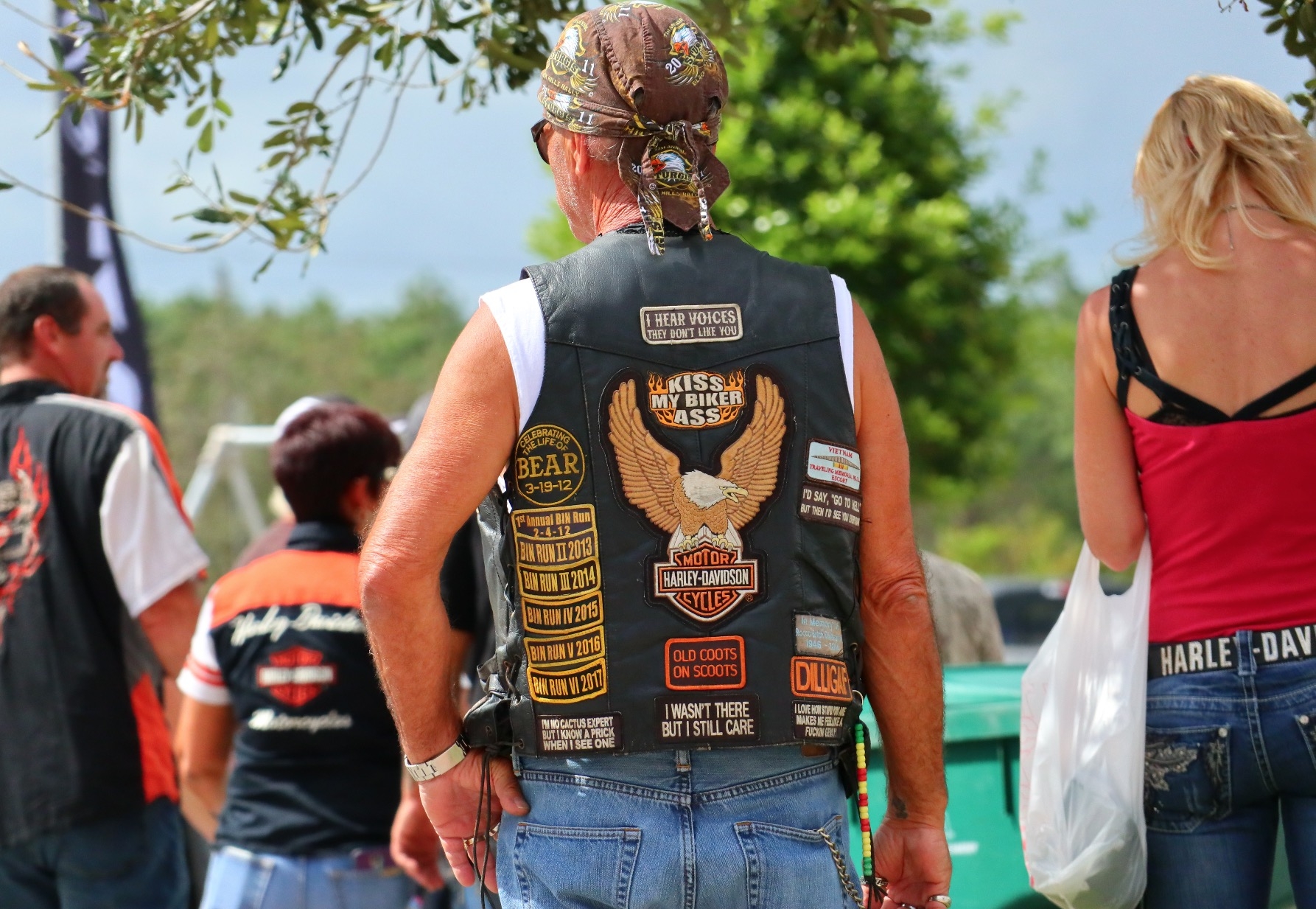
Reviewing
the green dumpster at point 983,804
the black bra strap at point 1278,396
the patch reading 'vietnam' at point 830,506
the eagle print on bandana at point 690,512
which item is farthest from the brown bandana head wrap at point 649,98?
the green dumpster at point 983,804

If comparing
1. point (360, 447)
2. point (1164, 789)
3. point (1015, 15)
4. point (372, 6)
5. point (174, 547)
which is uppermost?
point (1015, 15)

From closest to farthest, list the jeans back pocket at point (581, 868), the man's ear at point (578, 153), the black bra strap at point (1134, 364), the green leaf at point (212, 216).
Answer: the jeans back pocket at point (581, 868) < the man's ear at point (578, 153) < the black bra strap at point (1134, 364) < the green leaf at point (212, 216)

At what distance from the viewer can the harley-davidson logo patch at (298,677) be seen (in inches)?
134

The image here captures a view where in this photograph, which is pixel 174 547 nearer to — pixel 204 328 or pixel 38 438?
pixel 38 438

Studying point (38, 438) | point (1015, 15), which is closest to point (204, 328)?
point (1015, 15)

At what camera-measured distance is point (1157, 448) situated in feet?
8.25

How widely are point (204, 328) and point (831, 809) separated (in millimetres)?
52408

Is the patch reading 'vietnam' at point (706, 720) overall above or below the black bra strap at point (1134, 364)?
below

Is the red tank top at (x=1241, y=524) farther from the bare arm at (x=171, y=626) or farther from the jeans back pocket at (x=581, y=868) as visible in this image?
the bare arm at (x=171, y=626)

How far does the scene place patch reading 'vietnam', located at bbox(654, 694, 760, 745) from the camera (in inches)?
75.9

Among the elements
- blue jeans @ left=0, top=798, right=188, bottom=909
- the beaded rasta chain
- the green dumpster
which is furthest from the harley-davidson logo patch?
the beaded rasta chain

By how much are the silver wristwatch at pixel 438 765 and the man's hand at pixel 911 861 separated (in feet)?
2.09

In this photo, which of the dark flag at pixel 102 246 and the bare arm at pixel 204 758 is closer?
the bare arm at pixel 204 758

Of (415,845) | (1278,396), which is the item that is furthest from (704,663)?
(415,845)
